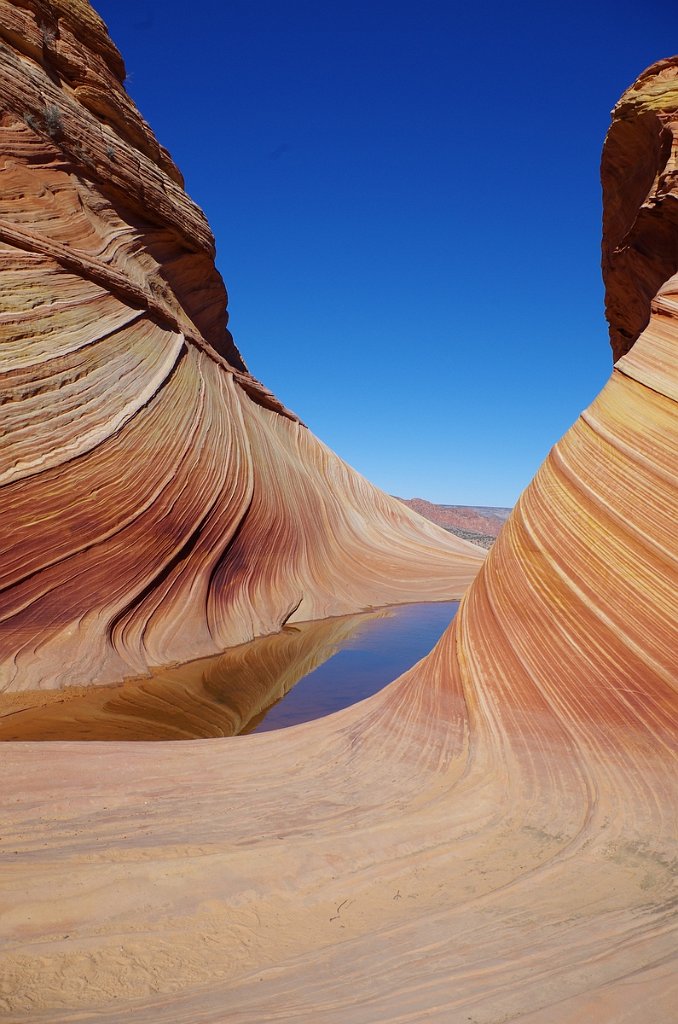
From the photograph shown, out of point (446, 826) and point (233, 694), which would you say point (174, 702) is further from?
point (446, 826)

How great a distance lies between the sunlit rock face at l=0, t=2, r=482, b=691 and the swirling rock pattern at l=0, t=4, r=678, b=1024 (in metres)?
2.51

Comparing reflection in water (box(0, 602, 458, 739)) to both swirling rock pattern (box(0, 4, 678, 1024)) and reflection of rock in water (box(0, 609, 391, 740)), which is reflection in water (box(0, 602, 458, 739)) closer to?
reflection of rock in water (box(0, 609, 391, 740))

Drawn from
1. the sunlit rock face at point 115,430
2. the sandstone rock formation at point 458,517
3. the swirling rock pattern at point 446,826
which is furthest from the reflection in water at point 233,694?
the sandstone rock formation at point 458,517

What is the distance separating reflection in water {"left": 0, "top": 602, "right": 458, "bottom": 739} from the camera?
12.5ft

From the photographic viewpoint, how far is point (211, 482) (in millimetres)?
7094

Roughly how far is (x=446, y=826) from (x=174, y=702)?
284cm

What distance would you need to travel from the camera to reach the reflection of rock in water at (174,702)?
3.72m

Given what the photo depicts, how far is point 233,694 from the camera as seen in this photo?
4.68m

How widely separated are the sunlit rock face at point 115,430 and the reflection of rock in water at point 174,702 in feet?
0.80

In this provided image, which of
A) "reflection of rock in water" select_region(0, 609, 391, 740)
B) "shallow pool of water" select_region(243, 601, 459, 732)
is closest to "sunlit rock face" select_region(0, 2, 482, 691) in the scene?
"reflection of rock in water" select_region(0, 609, 391, 740)

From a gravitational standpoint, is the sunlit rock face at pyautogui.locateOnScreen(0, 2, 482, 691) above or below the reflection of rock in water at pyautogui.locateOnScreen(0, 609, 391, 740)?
above

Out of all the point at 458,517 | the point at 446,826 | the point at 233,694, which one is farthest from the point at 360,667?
the point at 458,517

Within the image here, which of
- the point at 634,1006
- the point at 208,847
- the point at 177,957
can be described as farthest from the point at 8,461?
the point at 634,1006

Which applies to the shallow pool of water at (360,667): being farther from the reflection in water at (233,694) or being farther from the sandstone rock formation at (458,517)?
the sandstone rock formation at (458,517)
